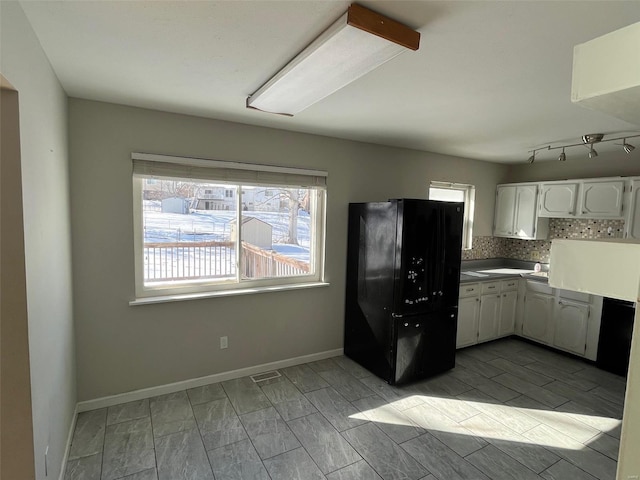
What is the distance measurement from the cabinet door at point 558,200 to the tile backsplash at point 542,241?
340mm

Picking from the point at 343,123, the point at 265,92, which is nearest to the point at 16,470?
the point at 265,92

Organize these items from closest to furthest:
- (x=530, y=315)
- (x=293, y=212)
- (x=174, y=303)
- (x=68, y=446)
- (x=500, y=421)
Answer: (x=68, y=446) → (x=500, y=421) → (x=174, y=303) → (x=293, y=212) → (x=530, y=315)

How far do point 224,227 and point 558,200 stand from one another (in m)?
4.05

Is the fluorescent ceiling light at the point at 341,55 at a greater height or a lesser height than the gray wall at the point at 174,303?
greater

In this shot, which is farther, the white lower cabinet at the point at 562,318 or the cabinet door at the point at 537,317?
the cabinet door at the point at 537,317

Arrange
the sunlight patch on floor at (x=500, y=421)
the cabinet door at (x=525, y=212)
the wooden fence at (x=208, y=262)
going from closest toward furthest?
the sunlight patch on floor at (x=500, y=421) < the wooden fence at (x=208, y=262) < the cabinet door at (x=525, y=212)

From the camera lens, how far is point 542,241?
4.70 metres

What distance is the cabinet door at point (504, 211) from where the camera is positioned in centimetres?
476

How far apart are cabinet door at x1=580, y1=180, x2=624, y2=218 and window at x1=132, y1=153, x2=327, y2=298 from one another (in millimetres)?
3130

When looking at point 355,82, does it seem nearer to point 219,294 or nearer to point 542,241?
point 219,294

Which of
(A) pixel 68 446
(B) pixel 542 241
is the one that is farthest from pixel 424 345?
(A) pixel 68 446

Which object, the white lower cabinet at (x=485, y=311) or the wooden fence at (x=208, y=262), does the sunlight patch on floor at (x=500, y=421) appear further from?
the wooden fence at (x=208, y=262)

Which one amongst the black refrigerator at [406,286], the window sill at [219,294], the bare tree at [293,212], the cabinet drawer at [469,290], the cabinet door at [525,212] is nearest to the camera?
the window sill at [219,294]

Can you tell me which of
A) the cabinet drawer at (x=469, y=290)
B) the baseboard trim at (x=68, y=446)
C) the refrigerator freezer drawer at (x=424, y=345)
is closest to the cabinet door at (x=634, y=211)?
the cabinet drawer at (x=469, y=290)
